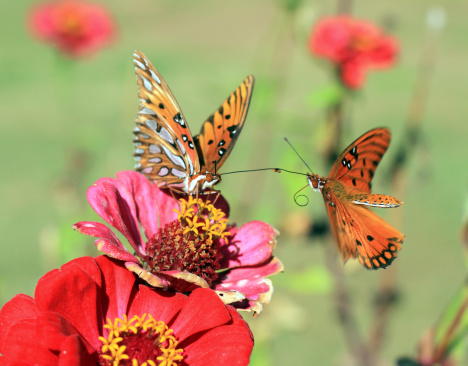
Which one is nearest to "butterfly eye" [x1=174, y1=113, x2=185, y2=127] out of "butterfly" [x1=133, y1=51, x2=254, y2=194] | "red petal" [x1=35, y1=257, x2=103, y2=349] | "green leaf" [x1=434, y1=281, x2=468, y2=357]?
"butterfly" [x1=133, y1=51, x2=254, y2=194]

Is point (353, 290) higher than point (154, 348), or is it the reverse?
point (154, 348)

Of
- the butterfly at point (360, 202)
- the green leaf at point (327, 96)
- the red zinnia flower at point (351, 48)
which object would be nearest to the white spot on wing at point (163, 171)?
the butterfly at point (360, 202)

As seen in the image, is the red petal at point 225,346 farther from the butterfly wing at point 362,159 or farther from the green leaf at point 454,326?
the green leaf at point 454,326

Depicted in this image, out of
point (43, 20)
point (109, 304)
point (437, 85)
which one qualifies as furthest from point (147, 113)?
point (437, 85)

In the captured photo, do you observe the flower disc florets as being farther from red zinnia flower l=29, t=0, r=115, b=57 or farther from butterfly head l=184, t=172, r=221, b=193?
red zinnia flower l=29, t=0, r=115, b=57

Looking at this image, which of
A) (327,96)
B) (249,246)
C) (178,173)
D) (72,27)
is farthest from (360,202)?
(72,27)

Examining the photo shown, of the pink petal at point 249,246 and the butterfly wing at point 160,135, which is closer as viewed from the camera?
the pink petal at point 249,246

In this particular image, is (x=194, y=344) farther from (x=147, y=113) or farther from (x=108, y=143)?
(x=108, y=143)
